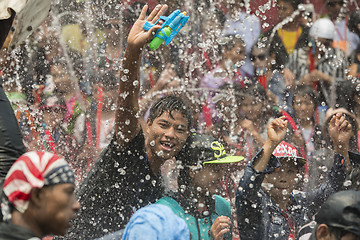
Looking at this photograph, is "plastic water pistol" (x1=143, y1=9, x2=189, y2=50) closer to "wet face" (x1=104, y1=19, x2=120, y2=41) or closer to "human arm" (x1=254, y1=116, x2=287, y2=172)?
"human arm" (x1=254, y1=116, x2=287, y2=172)

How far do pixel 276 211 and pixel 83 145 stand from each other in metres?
2.30

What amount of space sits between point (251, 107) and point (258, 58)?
667 millimetres

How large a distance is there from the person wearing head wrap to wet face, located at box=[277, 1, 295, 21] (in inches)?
185

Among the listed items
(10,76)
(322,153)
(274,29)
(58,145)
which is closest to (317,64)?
(274,29)

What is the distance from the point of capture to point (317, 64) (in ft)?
20.5

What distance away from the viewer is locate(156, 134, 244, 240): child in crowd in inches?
146

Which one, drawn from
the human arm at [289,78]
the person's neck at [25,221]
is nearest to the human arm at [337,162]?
the human arm at [289,78]

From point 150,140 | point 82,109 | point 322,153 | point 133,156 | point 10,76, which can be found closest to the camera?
point 133,156

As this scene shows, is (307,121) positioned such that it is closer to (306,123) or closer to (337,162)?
(306,123)

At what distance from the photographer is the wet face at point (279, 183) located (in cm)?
409

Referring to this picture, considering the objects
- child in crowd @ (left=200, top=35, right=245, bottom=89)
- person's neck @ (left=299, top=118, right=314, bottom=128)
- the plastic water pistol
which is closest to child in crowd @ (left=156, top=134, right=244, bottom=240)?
the plastic water pistol

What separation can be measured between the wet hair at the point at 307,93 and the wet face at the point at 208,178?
2035 millimetres

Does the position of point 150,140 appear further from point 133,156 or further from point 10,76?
point 10,76

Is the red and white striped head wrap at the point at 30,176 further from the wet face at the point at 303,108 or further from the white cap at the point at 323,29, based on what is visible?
the white cap at the point at 323,29
